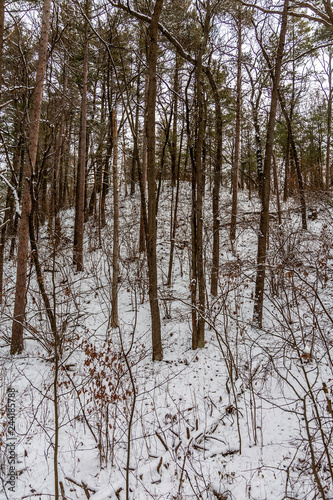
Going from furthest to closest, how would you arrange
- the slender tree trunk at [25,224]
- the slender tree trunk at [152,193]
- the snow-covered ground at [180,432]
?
the slender tree trunk at [25,224], the slender tree trunk at [152,193], the snow-covered ground at [180,432]

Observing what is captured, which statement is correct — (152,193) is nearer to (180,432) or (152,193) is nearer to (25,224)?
(25,224)

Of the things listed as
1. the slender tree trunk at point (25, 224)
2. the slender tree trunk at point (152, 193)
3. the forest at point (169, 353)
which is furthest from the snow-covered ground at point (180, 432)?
the slender tree trunk at point (152, 193)

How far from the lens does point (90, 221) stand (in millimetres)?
13984

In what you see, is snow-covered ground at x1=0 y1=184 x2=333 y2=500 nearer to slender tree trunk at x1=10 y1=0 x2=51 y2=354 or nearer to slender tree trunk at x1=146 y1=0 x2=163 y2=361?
slender tree trunk at x1=10 y1=0 x2=51 y2=354

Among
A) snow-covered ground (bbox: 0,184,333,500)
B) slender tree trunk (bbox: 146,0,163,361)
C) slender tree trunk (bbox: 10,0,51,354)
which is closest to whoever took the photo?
snow-covered ground (bbox: 0,184,333,500)

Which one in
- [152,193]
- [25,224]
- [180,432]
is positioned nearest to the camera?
[180,432]

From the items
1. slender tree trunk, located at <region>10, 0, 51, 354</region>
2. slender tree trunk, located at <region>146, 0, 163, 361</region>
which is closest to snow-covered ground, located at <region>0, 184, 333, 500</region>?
slender tree trunk, located at <region>10, 0, 51, 354</region>

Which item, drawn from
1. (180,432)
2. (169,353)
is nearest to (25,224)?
(169,353)

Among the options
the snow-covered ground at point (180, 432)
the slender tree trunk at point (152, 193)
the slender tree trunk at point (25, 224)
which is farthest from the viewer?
the slender tree trunk at point (25, 224)

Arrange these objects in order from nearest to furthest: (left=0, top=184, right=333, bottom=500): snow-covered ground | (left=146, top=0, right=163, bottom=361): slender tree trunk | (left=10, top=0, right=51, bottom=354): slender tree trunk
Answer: (left=0, top=184, right=333, bottom=500): snow-covered ground → (left=146, top=0, right=163, bottom=361): slender tree trunk → (left=10, top=0, right=51, bottom=354): slender tree trunk

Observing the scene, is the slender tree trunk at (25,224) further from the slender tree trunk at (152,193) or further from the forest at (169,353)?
the slender tree trunk at (152,193)

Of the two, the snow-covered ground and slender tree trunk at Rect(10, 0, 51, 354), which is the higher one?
slender tree trunk at Rect(10, 0, 51, 354)

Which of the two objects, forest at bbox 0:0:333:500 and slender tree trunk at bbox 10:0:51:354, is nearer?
forest at bbox 0:0:333:500

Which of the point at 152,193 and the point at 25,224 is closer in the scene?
the point at 152,193
